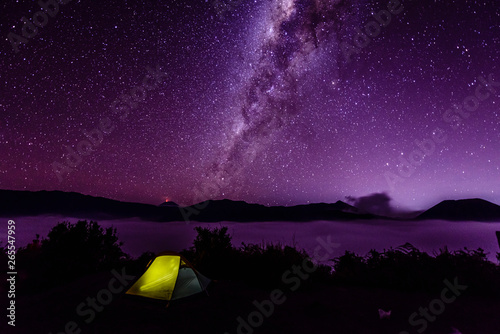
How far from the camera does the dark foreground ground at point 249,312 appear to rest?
16.6ft

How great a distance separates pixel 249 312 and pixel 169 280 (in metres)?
2.19

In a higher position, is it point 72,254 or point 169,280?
point 72,254

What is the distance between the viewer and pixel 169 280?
6551mm

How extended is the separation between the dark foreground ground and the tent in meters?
0.21

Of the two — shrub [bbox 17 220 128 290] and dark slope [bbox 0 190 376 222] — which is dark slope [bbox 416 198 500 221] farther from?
shrub [bbox 17 220 128 290]

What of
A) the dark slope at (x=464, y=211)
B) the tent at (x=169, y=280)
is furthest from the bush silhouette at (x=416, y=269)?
the dark slope at (x=464, y=211)

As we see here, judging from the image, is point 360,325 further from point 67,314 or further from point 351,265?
point 67,314

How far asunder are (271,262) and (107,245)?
6.09 meters

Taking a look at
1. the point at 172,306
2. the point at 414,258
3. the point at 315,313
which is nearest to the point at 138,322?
the point at 172,306

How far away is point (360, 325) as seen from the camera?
16.9ft

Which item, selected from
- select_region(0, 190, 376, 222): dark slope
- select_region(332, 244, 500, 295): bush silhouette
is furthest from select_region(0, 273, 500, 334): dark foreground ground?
select_region(0, 190, 376, 222): dark slope

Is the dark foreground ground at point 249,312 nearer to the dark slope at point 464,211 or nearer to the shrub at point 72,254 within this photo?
the shrub at point 72,254

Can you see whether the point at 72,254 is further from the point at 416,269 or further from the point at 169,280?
the point at 416,269

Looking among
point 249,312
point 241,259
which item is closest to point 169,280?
point 249,312
